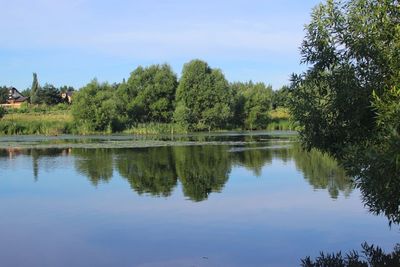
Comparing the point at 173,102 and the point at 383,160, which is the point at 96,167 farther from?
the point at 173,102

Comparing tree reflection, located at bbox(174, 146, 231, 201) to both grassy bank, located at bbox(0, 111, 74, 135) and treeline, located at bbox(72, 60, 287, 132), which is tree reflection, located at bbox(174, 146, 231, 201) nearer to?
treeline, located at bbox(72, 60, 287, 132)

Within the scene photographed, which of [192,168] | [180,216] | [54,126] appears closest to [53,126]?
[54,126]

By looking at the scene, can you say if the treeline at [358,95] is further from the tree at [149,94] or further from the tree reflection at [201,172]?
the tree at [149,94]

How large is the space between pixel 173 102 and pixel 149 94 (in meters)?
5.05

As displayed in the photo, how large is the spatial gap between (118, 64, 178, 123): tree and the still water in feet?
207

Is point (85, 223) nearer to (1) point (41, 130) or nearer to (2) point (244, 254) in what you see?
(2) point (244, 254)

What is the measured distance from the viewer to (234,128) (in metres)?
96.8

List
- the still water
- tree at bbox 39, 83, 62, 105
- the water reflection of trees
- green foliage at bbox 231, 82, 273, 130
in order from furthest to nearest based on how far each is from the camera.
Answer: tree at bbox 39, 83, 62, 105, green foliage at bbox 231, 82, 273, 130, the water reflection of trees, the still water

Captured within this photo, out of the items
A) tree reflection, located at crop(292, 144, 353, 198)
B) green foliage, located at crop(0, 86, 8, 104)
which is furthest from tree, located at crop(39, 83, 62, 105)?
tree reflection, located at crop(292, 144, 353, 198)

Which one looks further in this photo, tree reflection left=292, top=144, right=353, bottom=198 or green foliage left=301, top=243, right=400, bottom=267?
tree reflection left=292, top=144, right=353, bottom=198

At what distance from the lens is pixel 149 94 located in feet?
309

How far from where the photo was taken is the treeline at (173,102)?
8644 centimetres

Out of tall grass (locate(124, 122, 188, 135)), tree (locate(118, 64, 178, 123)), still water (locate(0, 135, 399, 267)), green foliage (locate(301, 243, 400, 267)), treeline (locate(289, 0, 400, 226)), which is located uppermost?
tree (locate(118, 64, 178, 123))

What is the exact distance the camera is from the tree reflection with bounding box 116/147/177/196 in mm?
22828
